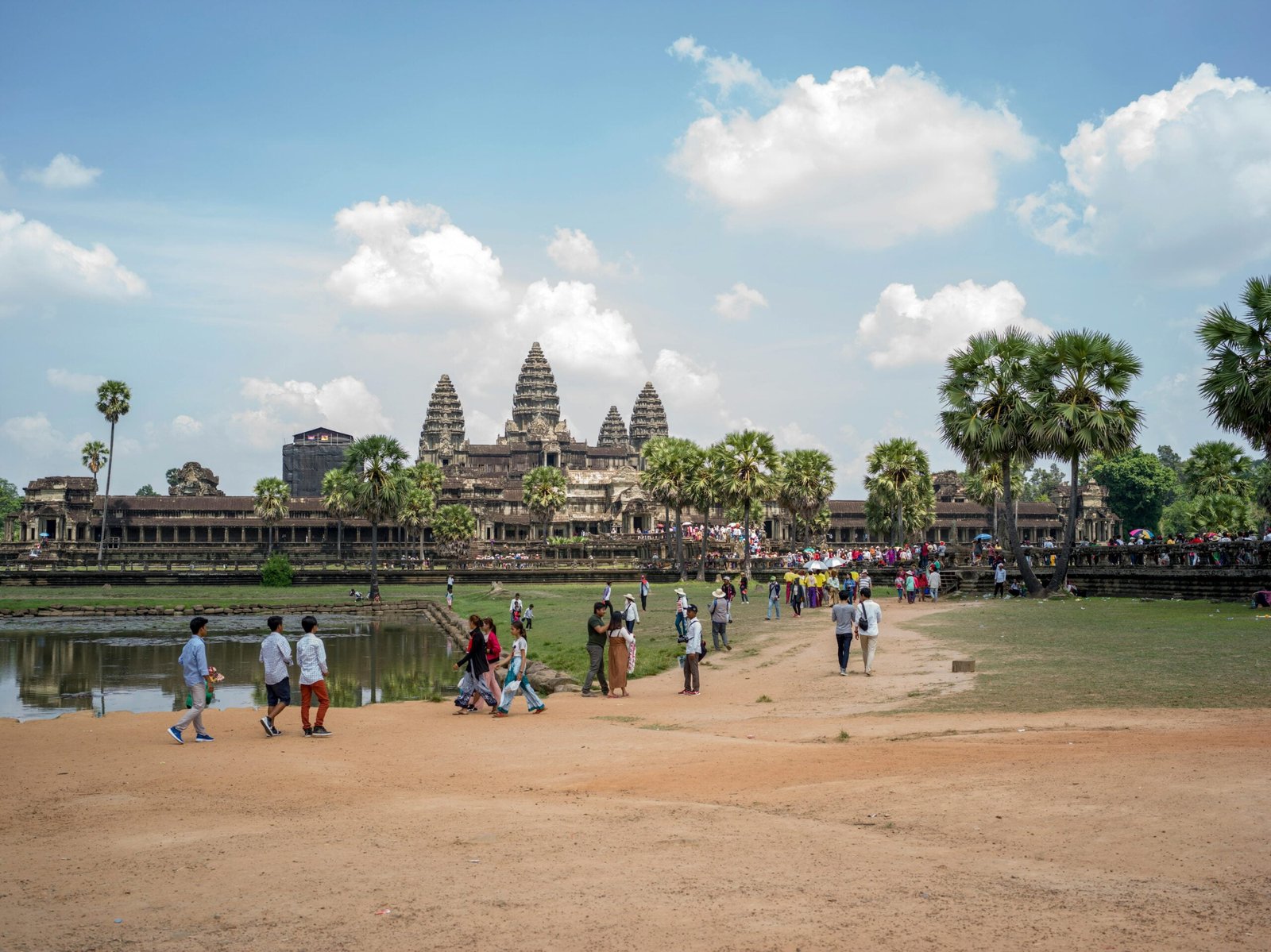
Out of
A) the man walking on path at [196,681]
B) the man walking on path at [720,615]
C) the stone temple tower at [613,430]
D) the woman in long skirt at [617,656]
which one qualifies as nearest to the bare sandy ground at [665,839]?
the man walking on path at [196,681]

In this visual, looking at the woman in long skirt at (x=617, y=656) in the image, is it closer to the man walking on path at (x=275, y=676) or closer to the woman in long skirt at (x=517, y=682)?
the woman in long skirt at (x=517, y=682)

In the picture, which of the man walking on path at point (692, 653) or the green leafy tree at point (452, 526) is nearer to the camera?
the man walking on path at point (692, 653)

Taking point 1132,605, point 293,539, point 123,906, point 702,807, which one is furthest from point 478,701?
point 293,539

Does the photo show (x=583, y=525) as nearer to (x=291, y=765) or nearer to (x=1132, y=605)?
(x=1132, y=605)

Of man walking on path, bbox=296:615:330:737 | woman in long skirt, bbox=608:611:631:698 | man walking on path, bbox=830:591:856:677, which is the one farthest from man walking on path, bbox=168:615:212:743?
man walking on path, bbox=830:591:856:677

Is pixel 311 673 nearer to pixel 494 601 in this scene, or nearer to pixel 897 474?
pixel 494 601

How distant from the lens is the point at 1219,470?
66688 mm

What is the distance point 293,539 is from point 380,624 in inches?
2332

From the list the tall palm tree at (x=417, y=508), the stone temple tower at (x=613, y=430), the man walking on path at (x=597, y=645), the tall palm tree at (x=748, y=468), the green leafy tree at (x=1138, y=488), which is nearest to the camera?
the man walking on path at (x=597, y=645)

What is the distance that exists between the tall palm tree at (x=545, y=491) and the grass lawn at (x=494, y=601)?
87.9 ft

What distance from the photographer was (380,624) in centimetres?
4941

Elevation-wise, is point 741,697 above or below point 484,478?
below

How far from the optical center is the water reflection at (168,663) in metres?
25.6

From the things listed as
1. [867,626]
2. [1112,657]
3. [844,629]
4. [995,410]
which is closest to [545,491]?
[995,410]
